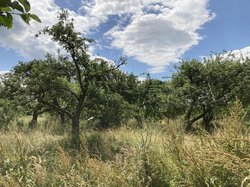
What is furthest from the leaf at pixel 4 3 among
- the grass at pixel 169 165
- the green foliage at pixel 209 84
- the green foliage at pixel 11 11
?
the green foliage at pixel 209 84

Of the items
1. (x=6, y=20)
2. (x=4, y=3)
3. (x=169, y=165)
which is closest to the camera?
(x=4, y=3)

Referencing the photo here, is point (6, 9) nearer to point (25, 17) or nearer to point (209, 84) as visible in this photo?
point (25, 17)

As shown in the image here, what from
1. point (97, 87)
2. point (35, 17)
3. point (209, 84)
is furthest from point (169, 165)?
point (209, 84)

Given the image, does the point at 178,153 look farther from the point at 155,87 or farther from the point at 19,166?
the point at 155,87

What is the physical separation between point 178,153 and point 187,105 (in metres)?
12.4

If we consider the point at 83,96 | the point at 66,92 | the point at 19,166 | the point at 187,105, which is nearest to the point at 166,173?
the point at 19,166

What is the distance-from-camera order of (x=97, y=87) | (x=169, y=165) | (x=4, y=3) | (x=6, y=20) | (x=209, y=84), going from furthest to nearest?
(x=209, y=84)
(x=97, y=87)
(x=169, y=165)
(x=6, y=20)
(x=4, y=3)

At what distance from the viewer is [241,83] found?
16219 millimetres

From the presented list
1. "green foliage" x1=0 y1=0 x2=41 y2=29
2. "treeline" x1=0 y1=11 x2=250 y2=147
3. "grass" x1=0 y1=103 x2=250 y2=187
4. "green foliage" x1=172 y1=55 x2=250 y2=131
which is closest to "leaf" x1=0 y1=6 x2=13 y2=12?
"green foliage" x1=0 y1=0 x2=41 y2=29

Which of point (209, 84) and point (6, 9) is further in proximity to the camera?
point (209, 84)

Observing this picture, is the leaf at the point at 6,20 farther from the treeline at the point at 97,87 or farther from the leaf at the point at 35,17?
the treeline at the point at 97,87

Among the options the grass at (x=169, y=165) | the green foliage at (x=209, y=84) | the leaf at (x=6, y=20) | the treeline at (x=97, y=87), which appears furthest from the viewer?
the green foliage at (x=209, y=84)

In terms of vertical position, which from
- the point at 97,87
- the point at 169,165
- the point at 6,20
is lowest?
the point at 169,165

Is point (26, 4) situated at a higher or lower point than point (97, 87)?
lower
